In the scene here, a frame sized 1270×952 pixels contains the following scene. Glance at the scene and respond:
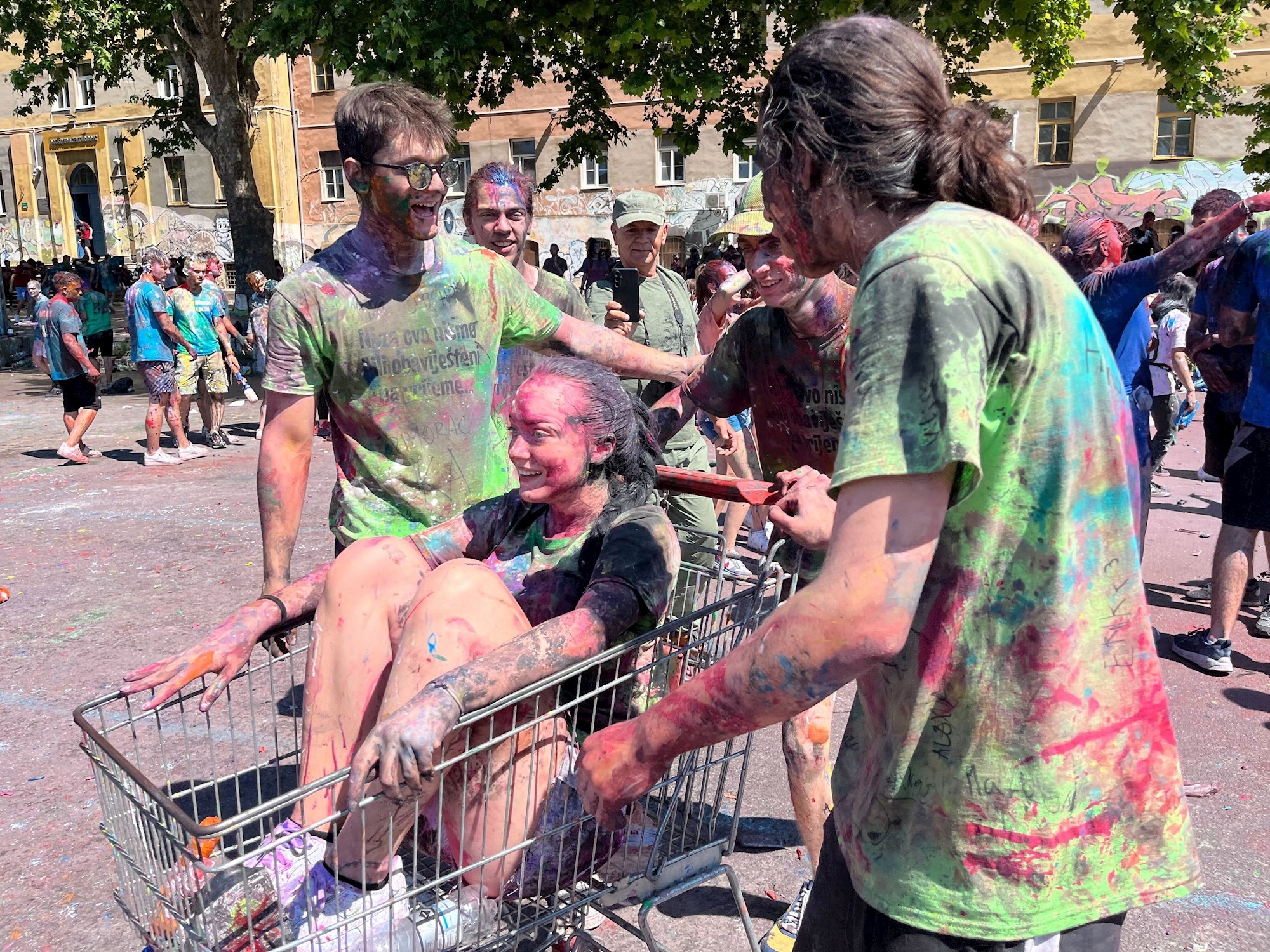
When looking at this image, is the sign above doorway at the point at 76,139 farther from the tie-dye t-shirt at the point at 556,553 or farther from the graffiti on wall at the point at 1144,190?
the tie-dye t-shirt at the point at 556,553

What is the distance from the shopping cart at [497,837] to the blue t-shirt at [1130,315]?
98.0 inches

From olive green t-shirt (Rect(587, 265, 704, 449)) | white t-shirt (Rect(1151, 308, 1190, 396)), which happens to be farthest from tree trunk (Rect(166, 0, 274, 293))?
white t-shirt (Rect(1151, 308, 1190, 396))

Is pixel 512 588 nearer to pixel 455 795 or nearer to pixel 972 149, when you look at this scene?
pixel 455 795

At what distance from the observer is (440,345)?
3.04 meters

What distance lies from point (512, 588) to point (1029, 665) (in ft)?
5.07

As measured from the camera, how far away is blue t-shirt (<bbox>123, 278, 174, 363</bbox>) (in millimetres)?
10078

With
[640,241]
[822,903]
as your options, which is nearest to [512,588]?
[822,903]

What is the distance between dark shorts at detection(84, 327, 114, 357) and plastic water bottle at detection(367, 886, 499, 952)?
1468cm

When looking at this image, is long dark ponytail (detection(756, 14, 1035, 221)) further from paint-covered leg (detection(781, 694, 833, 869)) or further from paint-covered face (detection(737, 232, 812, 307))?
paint-covered leg (detection(781, 694, 833, 869))

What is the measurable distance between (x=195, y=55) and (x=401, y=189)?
1675 cm

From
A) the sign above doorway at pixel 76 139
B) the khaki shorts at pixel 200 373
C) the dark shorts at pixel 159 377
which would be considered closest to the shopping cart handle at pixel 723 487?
the dark shorts at pixel 159 377

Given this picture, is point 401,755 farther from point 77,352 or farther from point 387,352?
point 77,352

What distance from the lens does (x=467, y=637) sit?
222 centimetres

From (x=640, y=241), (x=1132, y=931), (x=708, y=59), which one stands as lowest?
(x=1132, y=931)
